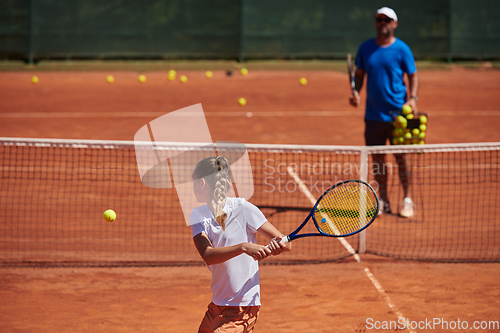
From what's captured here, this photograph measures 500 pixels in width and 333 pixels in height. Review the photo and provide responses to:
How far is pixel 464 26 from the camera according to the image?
1633 cm

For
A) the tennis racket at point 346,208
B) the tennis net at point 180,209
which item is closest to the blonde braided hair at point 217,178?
the tennis racket at point 346,208

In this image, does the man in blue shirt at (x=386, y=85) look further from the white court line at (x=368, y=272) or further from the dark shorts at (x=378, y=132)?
the white court line at (x=368, y=272)

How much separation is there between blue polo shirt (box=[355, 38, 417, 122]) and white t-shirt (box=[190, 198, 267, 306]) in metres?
3.98

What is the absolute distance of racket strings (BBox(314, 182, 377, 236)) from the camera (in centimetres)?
308

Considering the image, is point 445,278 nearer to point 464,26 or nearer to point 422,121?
point 422,121

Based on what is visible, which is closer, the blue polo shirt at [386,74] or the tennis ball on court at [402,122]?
the tennis ball on court at [402,122]

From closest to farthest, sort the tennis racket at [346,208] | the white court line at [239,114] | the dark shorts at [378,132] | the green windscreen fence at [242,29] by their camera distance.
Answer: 1. the tennis racket at [346,208]
2. the dark shorts at [378,132]
3. the white court line at [239,114]
4. the green windscreen fence at [242,29]

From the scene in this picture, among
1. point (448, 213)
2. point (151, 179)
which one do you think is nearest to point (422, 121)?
point (448, 213)

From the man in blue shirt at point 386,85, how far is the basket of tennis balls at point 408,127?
0.40 ft

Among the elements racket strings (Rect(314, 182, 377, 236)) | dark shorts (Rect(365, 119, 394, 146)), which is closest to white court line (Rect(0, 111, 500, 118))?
dark shorts (Rect(365, 119, 394, 146))

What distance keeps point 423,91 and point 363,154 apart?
953 cm

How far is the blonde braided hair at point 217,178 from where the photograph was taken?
8.66 feet

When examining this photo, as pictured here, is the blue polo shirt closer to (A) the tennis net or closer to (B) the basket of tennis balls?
(B) the basket of tennis balls

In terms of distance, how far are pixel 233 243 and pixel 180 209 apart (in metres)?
4.28
